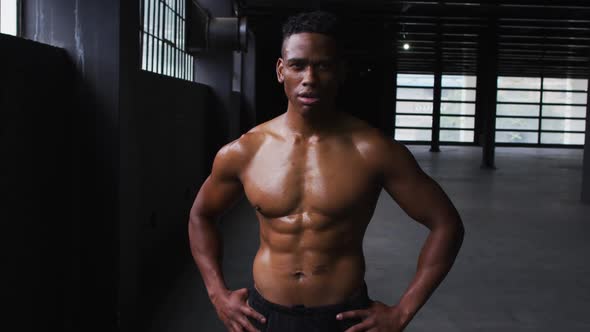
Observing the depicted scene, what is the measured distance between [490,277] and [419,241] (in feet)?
5.34

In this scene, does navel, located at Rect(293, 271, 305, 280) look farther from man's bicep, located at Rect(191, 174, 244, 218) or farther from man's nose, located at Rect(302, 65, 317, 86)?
man's nose, located at Rect(302, 65, 317, 86)

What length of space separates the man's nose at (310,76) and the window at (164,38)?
4.38 metres

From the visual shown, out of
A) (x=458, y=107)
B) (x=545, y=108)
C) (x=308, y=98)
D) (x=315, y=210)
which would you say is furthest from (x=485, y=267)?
(x=545, y=108)

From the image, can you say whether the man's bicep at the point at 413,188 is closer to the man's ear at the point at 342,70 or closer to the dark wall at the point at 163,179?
the man's ear at the point at 342,70

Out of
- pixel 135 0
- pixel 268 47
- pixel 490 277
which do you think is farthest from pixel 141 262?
pixel 268 47

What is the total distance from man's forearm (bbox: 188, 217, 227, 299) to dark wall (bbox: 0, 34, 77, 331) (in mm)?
1165

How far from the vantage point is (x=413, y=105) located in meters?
Answer: 27.0

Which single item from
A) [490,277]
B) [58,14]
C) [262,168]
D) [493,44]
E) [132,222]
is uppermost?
[493,44]

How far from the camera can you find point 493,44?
607 inches

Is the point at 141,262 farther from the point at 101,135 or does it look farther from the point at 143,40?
the point at 143,40

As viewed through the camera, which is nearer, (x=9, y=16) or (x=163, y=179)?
(x=9, y=16)

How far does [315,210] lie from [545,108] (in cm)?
2697

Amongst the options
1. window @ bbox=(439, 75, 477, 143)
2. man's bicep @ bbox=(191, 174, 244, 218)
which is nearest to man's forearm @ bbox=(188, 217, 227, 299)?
man's bicep @ bbox=(191, 174, 244, 218)

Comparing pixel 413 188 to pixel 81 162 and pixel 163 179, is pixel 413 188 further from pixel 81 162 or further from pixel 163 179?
pixel 163 179
